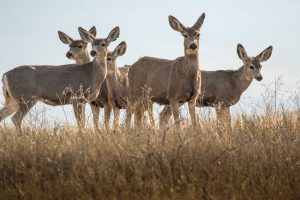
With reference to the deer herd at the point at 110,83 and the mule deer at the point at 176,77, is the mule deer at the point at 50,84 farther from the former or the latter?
the mule deer at the point at 176,77

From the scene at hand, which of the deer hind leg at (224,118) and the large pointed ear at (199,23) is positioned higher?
the large pointed ear at (199,23)

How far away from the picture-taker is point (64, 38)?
20391 mm

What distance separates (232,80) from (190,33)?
5.14 meters

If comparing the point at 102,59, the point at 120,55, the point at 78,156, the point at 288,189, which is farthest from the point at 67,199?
the point at 120,55

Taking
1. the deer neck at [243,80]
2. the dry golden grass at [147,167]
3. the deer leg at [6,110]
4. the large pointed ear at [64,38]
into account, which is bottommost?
the dry golden grass at [147,167]

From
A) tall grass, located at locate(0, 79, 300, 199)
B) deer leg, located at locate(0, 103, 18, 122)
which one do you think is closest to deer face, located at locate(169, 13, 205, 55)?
deer leg, located at locate(0, 103, 18, 122)

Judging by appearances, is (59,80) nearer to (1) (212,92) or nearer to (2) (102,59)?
(2) (102,59)

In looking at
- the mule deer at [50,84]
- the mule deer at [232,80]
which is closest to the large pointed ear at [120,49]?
the mule deer at [50,84]

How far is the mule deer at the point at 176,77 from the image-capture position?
50.8 feet

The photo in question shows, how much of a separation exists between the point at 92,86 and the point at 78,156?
23.8ft

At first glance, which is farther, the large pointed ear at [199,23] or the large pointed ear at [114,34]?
the large pointed ear at [114,34]

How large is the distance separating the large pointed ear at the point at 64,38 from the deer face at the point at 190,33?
194 inches

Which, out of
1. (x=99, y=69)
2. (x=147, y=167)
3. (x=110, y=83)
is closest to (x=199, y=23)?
(x=99, y=69)

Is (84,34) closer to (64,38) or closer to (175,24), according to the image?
(64,38)
